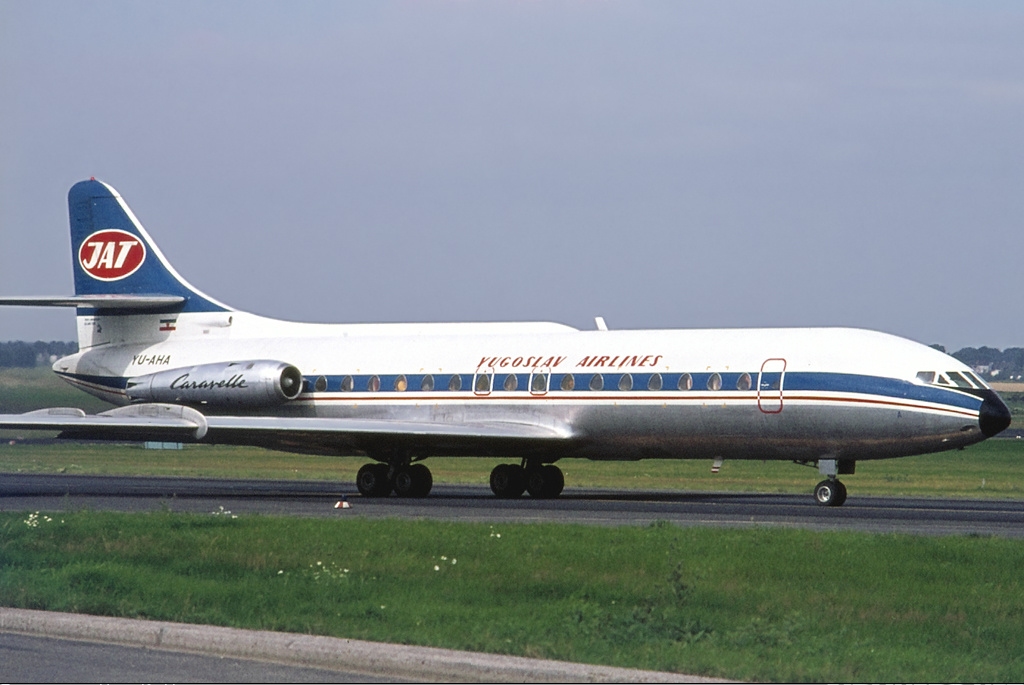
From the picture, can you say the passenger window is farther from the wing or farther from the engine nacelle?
the engine nacelle

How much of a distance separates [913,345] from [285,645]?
786 inches

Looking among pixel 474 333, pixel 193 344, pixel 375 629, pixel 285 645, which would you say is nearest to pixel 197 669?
pixel 285 645

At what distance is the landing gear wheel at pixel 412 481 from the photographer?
33.0 meters

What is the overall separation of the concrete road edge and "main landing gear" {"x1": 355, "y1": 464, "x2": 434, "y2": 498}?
2046 centimetres

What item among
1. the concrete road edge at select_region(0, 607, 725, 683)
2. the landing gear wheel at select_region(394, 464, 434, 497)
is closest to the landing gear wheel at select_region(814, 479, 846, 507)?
the landing gear wheel at select_region(394, 464, 434, 497)

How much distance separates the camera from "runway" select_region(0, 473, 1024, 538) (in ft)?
76.2

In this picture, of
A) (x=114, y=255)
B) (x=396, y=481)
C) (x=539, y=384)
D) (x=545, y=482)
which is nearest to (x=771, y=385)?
(x=539, y=384)

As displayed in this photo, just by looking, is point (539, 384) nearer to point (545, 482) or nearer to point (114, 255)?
point (545, 482)

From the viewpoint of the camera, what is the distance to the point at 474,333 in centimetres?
3534

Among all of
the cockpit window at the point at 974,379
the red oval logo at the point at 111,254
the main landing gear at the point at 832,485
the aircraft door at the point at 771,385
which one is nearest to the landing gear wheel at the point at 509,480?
the aircraft door at the point at 771,385

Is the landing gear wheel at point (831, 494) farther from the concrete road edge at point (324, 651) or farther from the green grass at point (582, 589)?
the concrete road edge at point (324, 651)

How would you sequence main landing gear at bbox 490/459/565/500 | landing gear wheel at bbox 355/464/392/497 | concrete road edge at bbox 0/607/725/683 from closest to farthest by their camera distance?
1. concrete road edge at bbox 0/607/725/683
2. main landing gear at bbox 490/459/565/500
3. landing gear wheel at bbox 355/464/392/497

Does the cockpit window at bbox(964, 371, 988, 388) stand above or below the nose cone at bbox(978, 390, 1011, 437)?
above

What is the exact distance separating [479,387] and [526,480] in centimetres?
229
